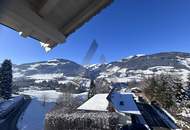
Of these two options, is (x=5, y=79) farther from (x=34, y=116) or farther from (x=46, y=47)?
(x=46, y=47)

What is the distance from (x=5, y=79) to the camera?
51.7 meters

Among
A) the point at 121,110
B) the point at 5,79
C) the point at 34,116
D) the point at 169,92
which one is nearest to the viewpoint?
the point at 121,110

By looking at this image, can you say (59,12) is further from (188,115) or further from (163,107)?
(163,107)

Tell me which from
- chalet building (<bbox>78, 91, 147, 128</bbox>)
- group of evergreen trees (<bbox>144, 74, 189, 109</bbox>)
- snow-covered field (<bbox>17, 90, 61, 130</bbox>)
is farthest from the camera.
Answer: group of evergreen trees (<bbox>144, 74, 189, 109</bbox>)

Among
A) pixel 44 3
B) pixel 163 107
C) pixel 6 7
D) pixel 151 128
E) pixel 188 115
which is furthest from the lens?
pixel 163 107

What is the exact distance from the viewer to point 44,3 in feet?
8.61

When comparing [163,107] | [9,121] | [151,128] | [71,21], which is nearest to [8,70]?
[9,121]

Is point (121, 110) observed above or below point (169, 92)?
below

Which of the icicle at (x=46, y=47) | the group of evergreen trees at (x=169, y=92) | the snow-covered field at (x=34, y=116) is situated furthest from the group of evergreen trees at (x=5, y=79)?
the icicle at (x=46, y=47)

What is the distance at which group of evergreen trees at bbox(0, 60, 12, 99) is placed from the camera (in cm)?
5134

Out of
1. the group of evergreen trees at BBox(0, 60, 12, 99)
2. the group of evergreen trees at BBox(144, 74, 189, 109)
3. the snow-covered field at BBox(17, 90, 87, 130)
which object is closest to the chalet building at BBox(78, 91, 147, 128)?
the snow-covered field at BBox(17, 90, 87, 130)

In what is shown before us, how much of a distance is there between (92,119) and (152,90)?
2627 centimetres

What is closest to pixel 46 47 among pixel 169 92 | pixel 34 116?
pixel 169 92

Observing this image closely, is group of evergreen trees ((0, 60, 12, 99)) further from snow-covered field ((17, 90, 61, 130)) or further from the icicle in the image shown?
the icicle
